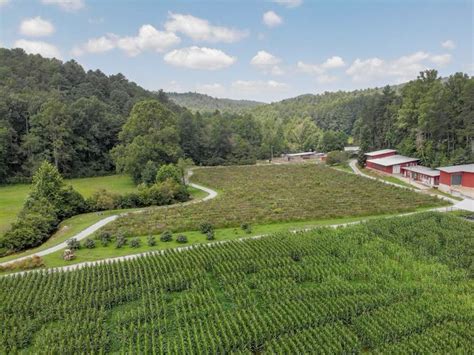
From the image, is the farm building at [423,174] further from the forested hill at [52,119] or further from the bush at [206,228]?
the forested hill at [52,119]

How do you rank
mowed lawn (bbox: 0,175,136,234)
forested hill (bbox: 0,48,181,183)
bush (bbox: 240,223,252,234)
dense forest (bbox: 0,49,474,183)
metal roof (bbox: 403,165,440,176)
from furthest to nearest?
forested hill (bbox: 0,48,181,183) → dense forest (bbox: 0,49,474,183) → metal roof (bbox: 403,165,440,176) → mowed lawn (bbox: 0,175,136,234) → bush (bbox: 240,223,252,234)

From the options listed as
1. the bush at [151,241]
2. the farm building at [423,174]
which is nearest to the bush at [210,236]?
the bush at [151,241]

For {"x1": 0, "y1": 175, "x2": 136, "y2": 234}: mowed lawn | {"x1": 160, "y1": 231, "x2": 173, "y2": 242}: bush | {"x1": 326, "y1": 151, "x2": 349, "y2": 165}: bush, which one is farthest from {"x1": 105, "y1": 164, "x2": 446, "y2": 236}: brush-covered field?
{"x1": 326, "y1": 151, "x2": 349, "y2": 165}: bush

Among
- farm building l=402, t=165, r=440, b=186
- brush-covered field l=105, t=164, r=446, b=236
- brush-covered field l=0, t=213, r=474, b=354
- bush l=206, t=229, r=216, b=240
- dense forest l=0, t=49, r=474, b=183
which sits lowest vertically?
brush-covered field l=0, t=213, r=474, b=354

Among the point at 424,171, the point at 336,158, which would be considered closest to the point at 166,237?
the point at 424,171

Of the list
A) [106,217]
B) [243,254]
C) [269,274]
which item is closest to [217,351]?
[269,274]

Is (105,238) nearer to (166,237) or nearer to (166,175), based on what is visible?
(166,237)

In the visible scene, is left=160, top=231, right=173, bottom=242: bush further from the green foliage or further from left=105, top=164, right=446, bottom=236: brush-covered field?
the green foliage
